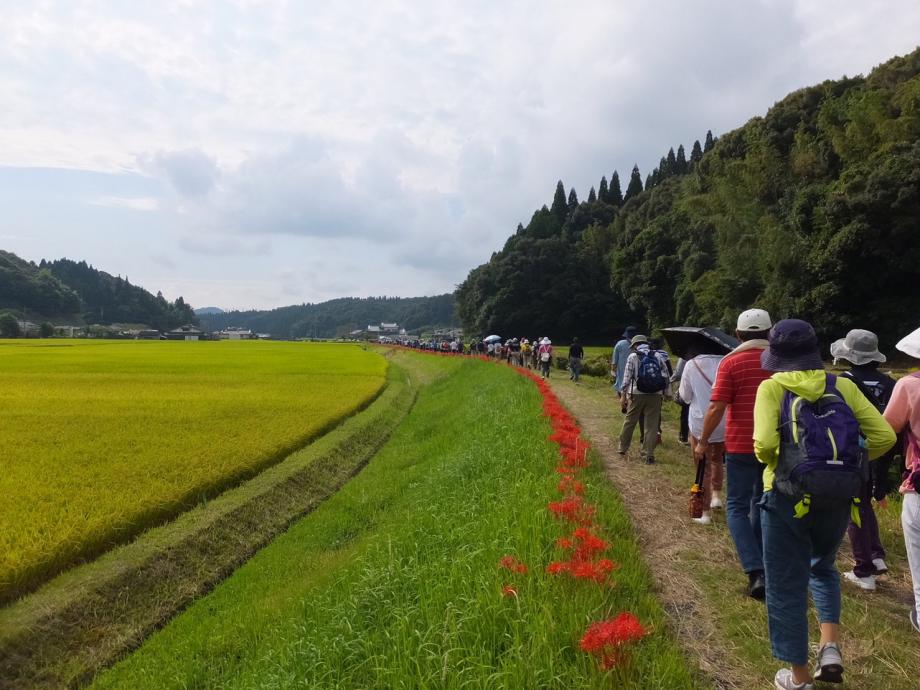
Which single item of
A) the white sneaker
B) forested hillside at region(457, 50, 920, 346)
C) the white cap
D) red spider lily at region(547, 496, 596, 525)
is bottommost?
the white sneaker

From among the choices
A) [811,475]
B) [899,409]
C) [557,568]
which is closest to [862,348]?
[899,409]

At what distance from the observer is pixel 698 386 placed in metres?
5.47

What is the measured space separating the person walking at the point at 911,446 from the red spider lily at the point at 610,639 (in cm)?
157

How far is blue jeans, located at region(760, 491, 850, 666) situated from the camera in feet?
8.99

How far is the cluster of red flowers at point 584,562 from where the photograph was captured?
107 inches

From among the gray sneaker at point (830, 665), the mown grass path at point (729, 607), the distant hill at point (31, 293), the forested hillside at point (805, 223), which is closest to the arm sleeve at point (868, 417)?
the gray sneaker at point (830, 665)

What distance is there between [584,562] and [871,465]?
2.52 metres

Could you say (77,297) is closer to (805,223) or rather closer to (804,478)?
(805,223)

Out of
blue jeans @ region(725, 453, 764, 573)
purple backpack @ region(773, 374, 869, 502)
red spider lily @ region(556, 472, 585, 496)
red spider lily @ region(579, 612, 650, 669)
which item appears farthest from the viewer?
red spider lily @ region(556, 472, 585, 496)

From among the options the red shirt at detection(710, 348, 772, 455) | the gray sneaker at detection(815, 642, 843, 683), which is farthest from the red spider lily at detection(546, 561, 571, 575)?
the red shirt at detection(710, 348, 772, 455)

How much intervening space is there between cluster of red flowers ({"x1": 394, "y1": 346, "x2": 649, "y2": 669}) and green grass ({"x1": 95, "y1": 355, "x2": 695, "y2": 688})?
0.23ft

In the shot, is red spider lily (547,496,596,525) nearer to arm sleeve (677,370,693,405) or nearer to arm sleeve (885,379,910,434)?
arm sleeve (677,370,693,405)

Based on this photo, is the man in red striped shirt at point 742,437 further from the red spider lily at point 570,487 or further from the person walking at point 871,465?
the red spider lily at point 570,487

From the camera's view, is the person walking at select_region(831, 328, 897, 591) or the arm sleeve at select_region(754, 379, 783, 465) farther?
the person walking at select_region(831, 328, 897, 591)
